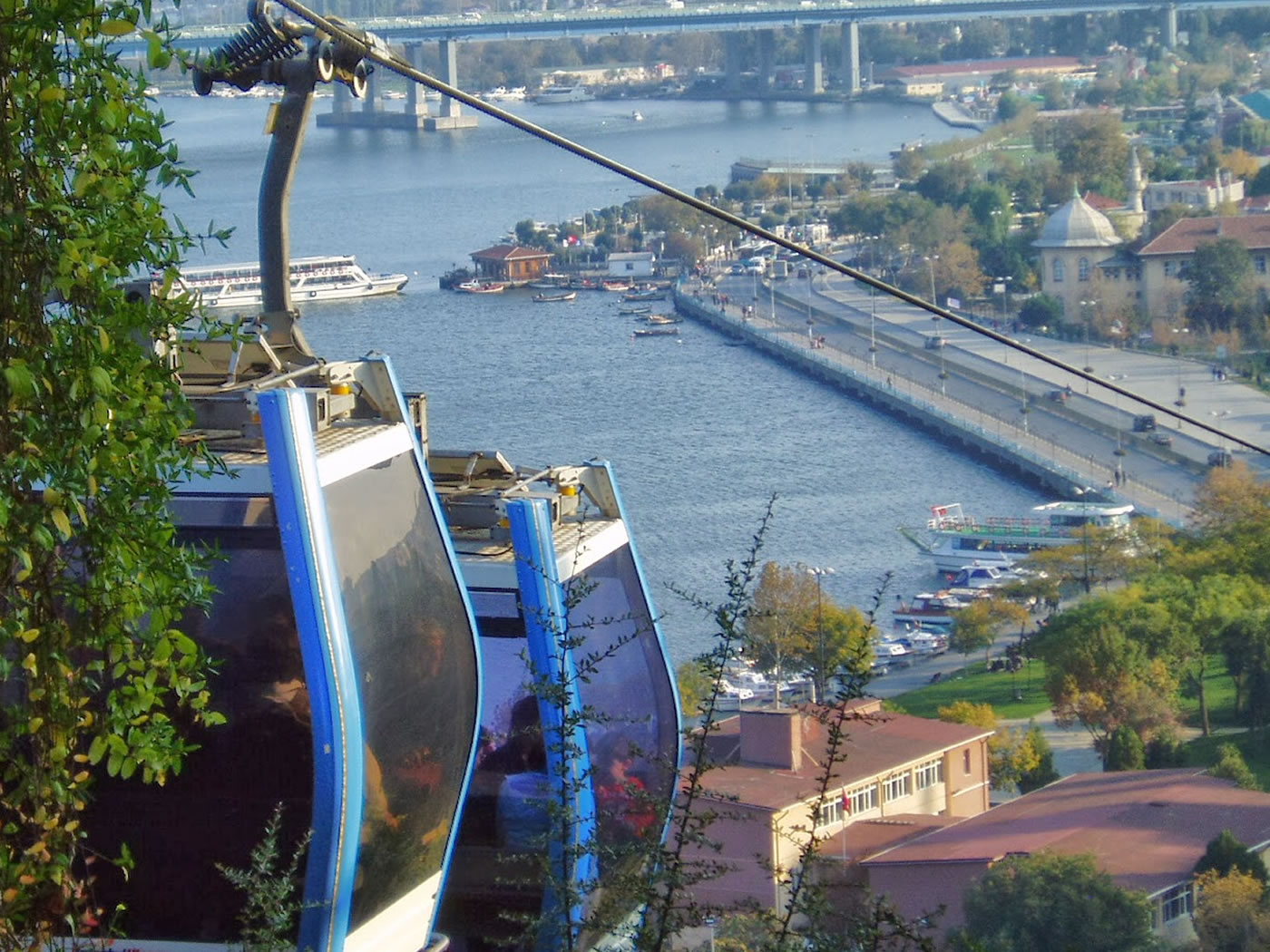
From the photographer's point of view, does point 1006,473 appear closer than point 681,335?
Yes

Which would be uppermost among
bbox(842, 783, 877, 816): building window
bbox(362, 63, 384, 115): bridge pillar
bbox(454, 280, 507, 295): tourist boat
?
bbox(842, 783, 877, 816): building window

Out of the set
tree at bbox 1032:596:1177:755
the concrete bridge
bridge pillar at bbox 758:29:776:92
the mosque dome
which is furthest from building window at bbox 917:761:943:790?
bridge pillar at bbox 758:29:776:92

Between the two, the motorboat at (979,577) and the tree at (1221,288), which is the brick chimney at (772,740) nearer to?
the motorboat at (979,577)

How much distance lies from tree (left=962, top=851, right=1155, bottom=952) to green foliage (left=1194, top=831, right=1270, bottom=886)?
268mm

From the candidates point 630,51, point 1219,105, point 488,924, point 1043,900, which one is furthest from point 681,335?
point 630,51

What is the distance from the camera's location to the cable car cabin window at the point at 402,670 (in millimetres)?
1281

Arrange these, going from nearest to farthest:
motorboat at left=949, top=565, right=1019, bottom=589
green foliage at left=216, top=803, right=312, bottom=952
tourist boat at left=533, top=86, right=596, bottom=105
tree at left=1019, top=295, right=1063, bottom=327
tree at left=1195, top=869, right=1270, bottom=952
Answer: green foliage at left=216, top=803, right=312, bottom=952, tree at left=1195, top=869, right=1270, bottom=952, motorboat at left=949, top=565, right=1019, bottom=589, tree at left=1019, top=295, right=1063, bottom=327, tourist boat at left=533, top=86, right=596, bottom=105

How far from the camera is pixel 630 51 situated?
36438 mm

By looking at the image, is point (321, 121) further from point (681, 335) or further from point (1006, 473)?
point (1006, 473)

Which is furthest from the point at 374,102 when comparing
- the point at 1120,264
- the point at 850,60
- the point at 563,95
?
the point at 1120,264

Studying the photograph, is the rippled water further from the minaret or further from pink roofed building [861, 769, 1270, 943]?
the minaret

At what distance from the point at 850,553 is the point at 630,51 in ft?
90.6

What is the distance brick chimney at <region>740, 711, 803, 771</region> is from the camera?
5012mm

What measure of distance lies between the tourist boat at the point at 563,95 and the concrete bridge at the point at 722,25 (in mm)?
1967
